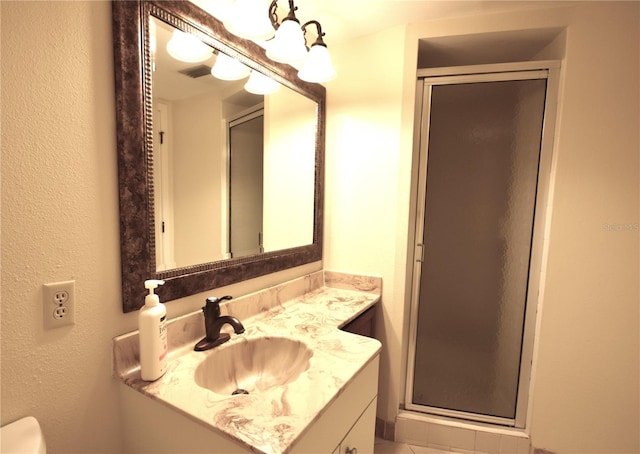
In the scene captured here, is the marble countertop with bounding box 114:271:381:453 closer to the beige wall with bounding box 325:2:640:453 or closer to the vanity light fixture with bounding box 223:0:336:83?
the beige wall with bounding box 325:2:640:453

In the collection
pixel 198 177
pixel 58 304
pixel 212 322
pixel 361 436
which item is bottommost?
pixel 361 436

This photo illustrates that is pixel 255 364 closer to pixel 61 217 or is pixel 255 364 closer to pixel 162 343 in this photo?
pixel 162 343

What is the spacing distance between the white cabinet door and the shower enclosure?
2.75 feet

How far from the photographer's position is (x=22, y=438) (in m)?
0.64

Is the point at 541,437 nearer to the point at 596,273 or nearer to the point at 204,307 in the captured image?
the point at 596,273

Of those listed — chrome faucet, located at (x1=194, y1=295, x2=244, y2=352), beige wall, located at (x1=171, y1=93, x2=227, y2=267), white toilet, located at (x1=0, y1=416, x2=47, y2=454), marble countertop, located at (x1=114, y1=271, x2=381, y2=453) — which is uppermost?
beige wall, located at (x1=171, y1=93, x2=227, y2=267)

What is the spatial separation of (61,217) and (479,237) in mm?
1808

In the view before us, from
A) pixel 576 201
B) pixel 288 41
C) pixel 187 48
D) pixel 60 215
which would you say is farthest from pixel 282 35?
pixel 576 201

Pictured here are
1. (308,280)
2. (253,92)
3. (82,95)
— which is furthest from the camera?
(308,280)

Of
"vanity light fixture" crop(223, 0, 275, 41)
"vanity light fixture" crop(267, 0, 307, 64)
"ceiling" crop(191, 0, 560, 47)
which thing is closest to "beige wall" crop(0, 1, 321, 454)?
"vanity light fixture" crop(223, 0, 275, 41)

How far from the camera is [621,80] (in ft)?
4.45

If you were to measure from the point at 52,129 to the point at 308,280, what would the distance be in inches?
48.2

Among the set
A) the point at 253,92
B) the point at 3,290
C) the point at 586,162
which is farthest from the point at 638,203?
the point at 3,290

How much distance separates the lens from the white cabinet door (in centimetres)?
90
